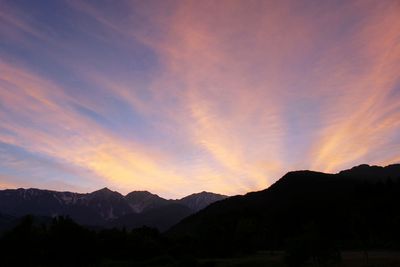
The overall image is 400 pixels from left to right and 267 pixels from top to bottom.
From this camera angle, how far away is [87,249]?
102m

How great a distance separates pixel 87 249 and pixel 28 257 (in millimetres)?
14309

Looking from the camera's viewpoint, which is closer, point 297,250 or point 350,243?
point 297,250

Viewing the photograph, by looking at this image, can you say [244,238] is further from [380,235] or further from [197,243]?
[380,235]

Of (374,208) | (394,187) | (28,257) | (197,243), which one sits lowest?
(28,257)

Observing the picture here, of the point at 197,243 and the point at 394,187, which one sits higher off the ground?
the point at 394,187

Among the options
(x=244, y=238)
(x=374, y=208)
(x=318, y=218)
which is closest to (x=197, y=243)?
(x=244, y=238)

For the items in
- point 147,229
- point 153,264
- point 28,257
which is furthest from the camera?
point 147,229

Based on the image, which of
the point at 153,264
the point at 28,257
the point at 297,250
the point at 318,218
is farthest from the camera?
the point at 318,218

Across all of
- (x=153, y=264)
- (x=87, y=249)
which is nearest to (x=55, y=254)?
(x=87, y=249)

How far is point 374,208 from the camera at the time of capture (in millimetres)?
125688

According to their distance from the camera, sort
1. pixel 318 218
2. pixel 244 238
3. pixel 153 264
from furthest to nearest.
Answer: pixel 318 218 < pixel 244 238 < pixel 153 264

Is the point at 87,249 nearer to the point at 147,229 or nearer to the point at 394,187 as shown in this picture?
the point at 147,229

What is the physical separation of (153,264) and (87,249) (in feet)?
73.1

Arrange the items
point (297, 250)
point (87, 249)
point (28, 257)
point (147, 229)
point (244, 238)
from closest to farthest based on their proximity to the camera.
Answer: point (297, 250), point (28, 257), point (87, 249), point (244, 238), point (147, 229)
